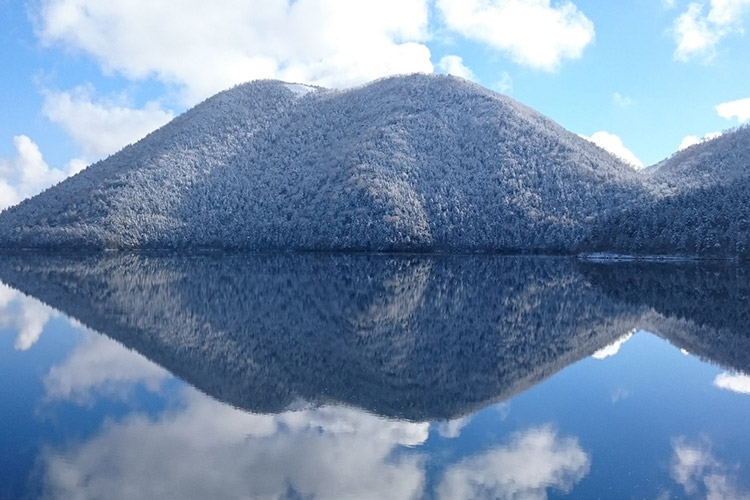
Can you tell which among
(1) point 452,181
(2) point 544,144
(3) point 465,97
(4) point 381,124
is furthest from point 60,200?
(2) point 544,144

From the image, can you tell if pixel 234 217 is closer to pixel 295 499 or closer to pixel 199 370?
pixel 199 370

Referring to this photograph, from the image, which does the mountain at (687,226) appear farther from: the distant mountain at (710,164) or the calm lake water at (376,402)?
the calm lake water at (376,402)

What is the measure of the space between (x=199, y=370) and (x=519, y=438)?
41.3 ft

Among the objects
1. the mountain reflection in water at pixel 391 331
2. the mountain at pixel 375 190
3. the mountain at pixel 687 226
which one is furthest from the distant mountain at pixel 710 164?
the mountain reflection in water at pixel 391 331

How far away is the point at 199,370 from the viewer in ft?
75.4

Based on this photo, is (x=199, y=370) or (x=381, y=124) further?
(x=381, y=124)

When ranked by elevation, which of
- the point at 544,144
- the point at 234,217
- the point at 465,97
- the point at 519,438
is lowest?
the point at 519,438

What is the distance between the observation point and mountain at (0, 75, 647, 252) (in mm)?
137375

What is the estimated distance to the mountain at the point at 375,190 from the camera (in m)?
137

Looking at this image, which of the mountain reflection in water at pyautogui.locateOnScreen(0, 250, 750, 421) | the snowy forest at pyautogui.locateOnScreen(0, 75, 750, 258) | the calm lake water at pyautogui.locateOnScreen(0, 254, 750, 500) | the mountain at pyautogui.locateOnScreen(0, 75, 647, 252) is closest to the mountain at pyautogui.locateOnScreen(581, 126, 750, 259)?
the snowy forest at pyautogui.locateOnScreen(0, 75, 750, 258)

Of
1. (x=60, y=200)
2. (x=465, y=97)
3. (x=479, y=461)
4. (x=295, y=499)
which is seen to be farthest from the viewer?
(x=465, y=97)

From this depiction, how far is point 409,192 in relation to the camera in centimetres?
15175

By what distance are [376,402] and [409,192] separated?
135 meters

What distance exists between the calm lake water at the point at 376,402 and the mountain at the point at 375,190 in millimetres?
96739
